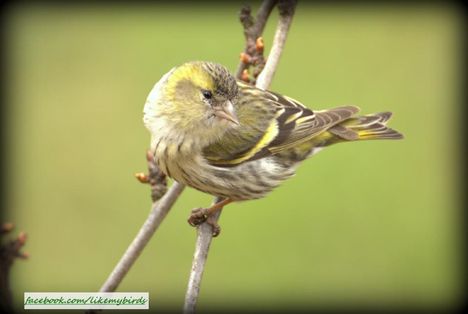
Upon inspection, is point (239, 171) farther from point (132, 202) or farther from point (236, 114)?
point (132, 202)

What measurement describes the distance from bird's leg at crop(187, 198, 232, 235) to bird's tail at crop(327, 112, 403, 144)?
0.91m

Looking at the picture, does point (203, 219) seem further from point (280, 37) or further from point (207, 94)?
point (280, 37)

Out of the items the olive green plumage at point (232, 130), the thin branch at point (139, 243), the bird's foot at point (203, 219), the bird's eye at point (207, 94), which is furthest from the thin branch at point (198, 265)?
the bird's eye at point (207, 94)

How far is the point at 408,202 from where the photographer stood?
659 cm

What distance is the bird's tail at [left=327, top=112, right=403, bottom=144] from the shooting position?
167 inches

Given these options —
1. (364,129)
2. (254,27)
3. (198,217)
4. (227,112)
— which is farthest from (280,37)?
(198,217)

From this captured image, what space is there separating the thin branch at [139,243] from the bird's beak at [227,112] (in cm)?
48

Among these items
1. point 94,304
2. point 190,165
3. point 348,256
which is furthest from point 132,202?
point 94,304

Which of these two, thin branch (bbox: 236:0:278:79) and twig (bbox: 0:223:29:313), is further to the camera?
thin branch (bbox: 236:0:278:79)

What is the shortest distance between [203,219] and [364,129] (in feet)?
4.34

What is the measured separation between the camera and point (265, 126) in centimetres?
398

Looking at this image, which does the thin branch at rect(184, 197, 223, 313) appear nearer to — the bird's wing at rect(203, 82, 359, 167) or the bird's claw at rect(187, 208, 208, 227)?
the bird's claw at rect(187, 208, 208, 227)

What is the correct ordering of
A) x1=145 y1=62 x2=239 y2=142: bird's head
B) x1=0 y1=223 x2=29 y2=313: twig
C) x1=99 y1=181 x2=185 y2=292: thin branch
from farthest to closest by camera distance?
x1=145 y1=62 x2=239 y2=142: bird's head, x1=99 y1=181 x2=185 y2=292: thin branch, x1=0 y1=223 x2=29 y2=313: twig

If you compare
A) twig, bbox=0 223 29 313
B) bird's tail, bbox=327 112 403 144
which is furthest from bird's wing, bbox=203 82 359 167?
twig, bbox=0 223 29 313
